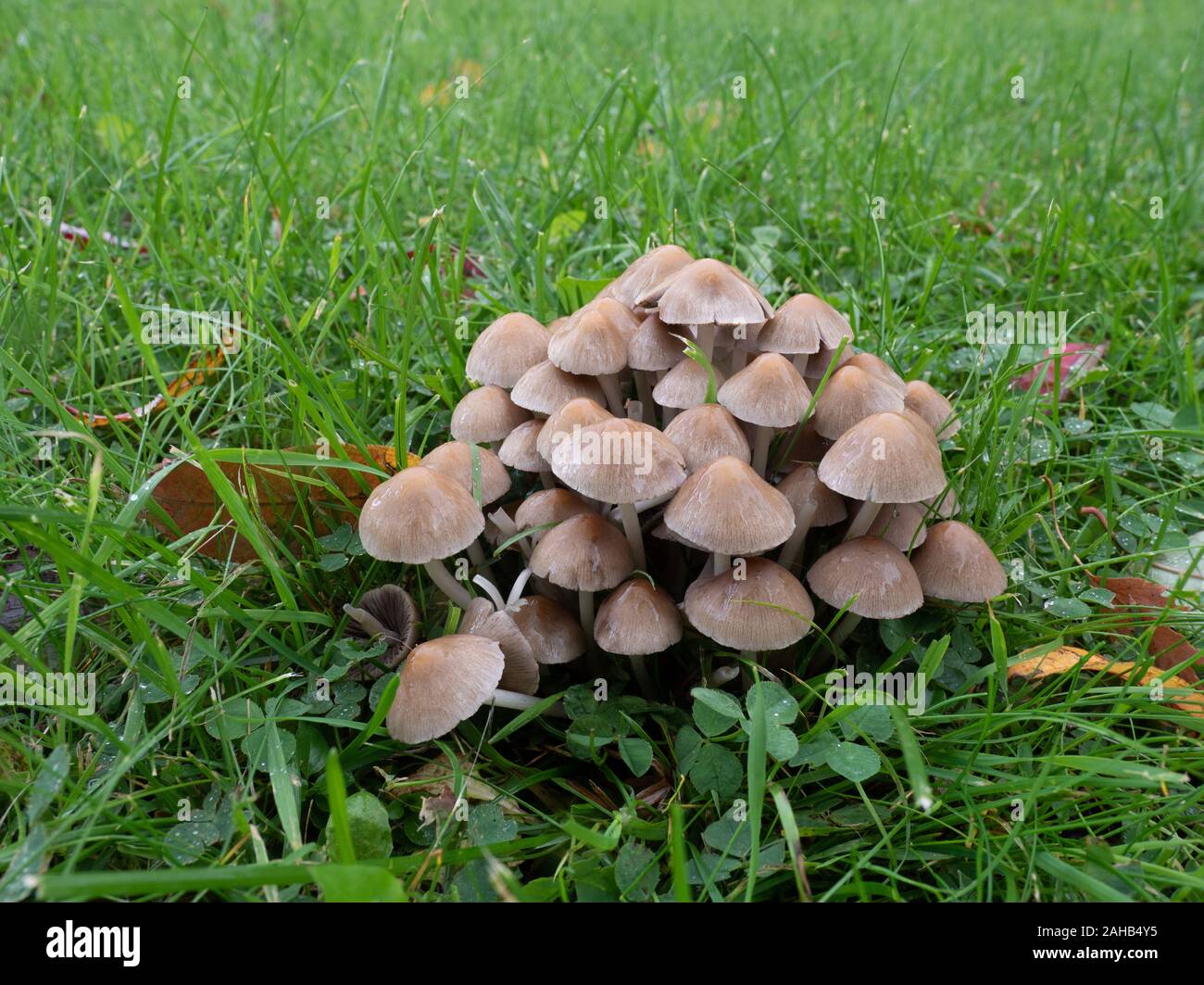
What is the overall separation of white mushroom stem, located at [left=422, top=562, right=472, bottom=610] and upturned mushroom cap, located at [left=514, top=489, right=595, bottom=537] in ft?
0.65

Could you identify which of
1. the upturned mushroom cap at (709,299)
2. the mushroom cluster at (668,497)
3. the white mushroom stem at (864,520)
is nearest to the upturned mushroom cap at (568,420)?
the mushroom cluster at (668,497)

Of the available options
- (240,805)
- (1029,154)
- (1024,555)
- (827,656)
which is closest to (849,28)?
(1029,154)

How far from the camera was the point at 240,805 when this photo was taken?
149 cm

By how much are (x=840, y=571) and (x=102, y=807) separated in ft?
4.59

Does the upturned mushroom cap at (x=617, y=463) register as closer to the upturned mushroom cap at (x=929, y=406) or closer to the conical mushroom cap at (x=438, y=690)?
the conical mushroom cap at (x=438, y=690)

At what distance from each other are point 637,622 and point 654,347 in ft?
2.11

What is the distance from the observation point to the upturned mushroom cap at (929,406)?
2156mm

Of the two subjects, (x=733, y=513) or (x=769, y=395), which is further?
(x=769, y=395)

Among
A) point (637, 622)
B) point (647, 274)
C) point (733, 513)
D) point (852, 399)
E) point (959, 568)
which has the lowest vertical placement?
point (637, 622)

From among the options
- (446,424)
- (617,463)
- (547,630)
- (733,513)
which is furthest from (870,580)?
(446,424)

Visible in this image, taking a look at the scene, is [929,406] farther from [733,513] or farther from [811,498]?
[733,513]

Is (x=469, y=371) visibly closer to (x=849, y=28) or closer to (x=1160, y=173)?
(x=1160, y=173)

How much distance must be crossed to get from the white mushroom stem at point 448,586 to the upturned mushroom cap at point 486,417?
1.02 feet

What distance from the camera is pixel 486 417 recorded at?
6.86 feet
